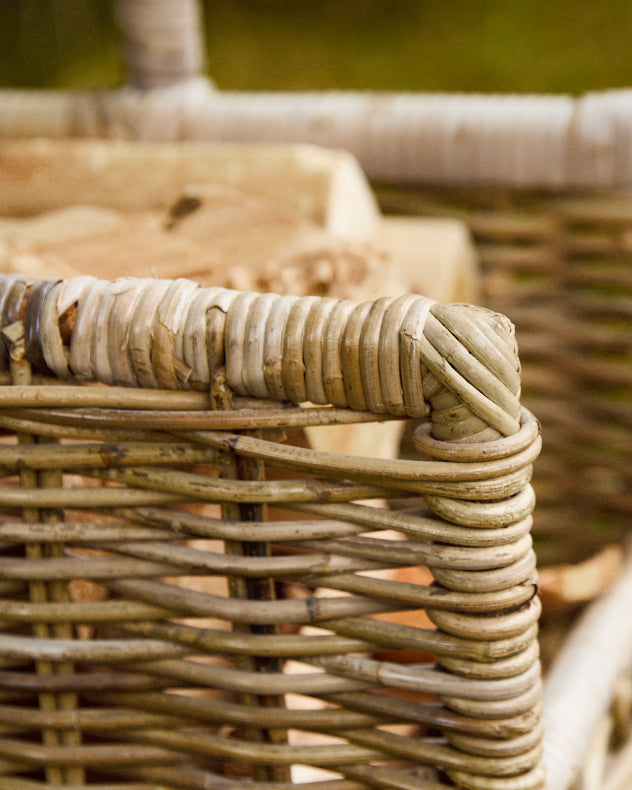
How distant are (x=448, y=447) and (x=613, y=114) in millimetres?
607

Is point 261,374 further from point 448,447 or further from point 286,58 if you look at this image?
point 286,58

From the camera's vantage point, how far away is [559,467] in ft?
3.02

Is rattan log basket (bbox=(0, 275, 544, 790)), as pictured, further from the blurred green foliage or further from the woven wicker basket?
the blurred green foliage

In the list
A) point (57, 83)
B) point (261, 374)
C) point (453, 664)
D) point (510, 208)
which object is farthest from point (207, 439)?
point (57, 83)

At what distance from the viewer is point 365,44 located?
1.53m

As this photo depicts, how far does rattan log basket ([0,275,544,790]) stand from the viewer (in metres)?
0.32

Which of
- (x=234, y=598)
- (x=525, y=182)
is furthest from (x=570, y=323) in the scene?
(x=234, y=598)

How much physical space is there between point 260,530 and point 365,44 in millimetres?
1379

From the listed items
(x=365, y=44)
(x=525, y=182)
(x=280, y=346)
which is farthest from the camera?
(x=365, y=44)

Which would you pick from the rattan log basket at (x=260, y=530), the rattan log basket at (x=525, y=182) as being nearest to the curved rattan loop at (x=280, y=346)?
the rattan log basket at (x=260, y=530)

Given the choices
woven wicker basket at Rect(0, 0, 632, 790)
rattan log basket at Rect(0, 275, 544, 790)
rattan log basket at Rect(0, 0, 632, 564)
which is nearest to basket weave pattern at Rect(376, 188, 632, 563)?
rattan log basket at Rect(0, 0, 632, 564)

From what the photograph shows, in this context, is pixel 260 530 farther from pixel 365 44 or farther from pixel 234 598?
pixel 365 44

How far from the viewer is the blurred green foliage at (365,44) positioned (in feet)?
4.62

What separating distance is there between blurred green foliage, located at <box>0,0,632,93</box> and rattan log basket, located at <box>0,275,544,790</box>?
118cm
